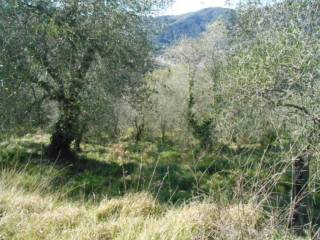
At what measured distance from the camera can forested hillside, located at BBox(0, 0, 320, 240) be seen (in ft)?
15.7

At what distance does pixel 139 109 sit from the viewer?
23.2m

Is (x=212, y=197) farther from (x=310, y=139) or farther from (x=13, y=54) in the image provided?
(x=13, y=54)

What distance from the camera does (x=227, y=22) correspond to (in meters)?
24.8

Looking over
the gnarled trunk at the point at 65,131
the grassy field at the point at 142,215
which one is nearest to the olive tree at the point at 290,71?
the grassy field at the point at 142,215

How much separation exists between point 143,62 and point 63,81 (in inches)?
160

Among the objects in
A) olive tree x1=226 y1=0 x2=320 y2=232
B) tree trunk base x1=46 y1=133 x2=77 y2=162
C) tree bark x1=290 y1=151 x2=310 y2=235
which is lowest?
tree trunk base x1=46 y1=133 x2=77 y2=162

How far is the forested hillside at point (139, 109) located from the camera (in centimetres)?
478

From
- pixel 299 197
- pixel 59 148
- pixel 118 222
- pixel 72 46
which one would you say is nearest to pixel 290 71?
pixel 299 197

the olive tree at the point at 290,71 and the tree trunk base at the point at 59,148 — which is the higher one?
the olive tree at the point at 290,71

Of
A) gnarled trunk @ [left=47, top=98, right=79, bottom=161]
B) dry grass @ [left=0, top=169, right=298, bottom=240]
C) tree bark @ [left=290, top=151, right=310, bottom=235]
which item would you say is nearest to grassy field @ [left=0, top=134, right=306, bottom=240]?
dry grass @ [left=0, top=169, right=298, bottom=240]

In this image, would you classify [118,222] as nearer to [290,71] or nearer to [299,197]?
[299,197]

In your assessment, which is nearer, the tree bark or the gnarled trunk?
the tree bark

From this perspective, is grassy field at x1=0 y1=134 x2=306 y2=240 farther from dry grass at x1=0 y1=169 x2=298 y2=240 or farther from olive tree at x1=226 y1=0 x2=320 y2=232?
olive tree at x1=226 y1=0 x2=320 y2=232

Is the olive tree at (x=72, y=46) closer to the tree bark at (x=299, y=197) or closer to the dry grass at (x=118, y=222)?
the tree bark at (x=299, y=197)
